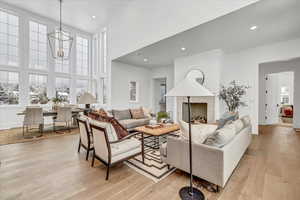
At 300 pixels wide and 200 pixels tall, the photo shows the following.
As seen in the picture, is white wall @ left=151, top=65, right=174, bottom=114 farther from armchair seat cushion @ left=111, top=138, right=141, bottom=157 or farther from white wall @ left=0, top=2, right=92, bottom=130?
white wall @ left=0, top=2, right=92, bottom=130

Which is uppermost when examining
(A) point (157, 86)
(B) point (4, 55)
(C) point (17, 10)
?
(C) point (17, 10)

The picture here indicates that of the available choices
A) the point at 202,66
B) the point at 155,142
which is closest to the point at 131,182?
the point at 155,142

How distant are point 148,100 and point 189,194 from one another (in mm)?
6088

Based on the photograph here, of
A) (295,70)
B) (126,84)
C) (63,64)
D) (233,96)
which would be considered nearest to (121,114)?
(126,84)

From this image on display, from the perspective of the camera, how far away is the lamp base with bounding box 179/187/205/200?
1.61 m

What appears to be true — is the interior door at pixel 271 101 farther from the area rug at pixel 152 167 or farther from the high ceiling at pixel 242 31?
the area rug at pixel 152 167

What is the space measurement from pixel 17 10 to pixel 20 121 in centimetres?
439

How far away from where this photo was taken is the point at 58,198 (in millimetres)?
1612

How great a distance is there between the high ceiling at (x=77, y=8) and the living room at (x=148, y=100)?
0.05 meters

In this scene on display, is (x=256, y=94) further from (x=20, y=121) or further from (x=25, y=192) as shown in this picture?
(x=20, y=121)

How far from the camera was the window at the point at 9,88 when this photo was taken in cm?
510

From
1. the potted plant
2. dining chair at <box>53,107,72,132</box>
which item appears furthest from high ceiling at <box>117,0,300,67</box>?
dining chair at <box>53,107,72,132</box>

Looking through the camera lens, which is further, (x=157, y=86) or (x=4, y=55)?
(x=157, y=86)

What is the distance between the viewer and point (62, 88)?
21.5 ft
